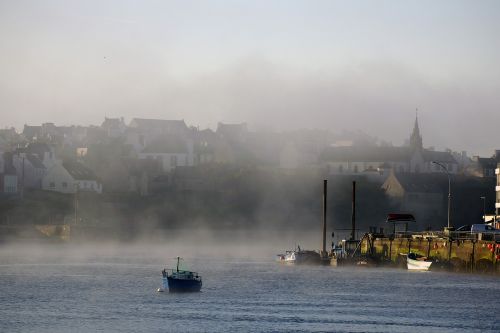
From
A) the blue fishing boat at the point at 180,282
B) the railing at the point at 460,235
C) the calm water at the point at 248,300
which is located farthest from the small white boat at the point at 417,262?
the blue fishing boat at the point at 180,282

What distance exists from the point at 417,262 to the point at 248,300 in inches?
1504

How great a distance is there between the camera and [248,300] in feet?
349

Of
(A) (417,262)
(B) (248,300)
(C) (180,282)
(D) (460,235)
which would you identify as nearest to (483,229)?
(D) (460,235)

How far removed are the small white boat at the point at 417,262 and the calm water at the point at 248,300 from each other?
1167mm

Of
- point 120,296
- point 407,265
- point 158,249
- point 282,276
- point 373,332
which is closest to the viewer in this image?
point 373,332

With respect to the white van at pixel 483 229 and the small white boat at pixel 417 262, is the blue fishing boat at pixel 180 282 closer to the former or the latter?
the small white boat at pixel 417 262

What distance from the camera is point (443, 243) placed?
138 meters

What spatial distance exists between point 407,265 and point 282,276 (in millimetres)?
17892

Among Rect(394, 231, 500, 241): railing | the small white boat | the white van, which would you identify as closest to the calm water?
the small white boat

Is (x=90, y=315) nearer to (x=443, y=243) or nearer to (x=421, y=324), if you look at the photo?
(x=421, y=324)

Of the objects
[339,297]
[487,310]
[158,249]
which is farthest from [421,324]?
[158,249]

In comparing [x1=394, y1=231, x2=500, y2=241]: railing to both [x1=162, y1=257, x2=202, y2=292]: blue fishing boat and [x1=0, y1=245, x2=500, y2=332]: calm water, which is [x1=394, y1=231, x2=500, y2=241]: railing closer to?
[x1=0, y1=245, x2=500, y2=332]: calm water

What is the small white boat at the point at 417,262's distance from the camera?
13800cm

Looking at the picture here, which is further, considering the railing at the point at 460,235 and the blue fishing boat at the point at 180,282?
the railing at the point at 460,235
